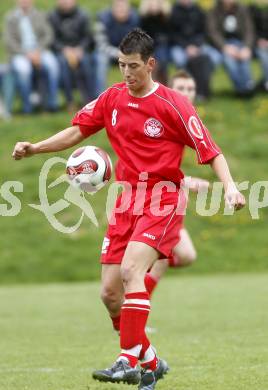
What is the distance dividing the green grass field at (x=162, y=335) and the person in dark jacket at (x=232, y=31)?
5.99 m

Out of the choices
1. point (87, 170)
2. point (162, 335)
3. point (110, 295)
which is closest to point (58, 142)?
point (87, 170)

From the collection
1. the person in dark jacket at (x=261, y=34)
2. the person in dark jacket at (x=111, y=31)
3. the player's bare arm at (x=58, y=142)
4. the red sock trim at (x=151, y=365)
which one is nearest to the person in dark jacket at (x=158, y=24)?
the person in dark jacket at (x=111, y=31)

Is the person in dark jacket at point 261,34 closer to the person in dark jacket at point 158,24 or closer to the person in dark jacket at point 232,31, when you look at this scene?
the person in dark jacket at point 232,31

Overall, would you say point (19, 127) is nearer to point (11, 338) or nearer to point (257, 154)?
point (257, 154)

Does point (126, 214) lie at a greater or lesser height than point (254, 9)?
Answer: lesser

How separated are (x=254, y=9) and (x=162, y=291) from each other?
349 inches

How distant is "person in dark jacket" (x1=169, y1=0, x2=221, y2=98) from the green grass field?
19.1 ft

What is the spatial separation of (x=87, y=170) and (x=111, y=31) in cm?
1281

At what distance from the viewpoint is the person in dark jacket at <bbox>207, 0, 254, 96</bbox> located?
19.6 meters

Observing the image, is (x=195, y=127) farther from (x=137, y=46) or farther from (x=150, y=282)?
(x=150, y=282)

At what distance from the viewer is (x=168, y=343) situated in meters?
8.67

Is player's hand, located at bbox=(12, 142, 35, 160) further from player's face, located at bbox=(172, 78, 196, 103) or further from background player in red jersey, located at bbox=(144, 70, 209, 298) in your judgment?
player's face, located at bbox=(172, 78, 196, 103)

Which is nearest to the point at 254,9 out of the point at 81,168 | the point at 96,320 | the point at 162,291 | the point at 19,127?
the point at 19,127

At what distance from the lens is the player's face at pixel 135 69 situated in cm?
639
